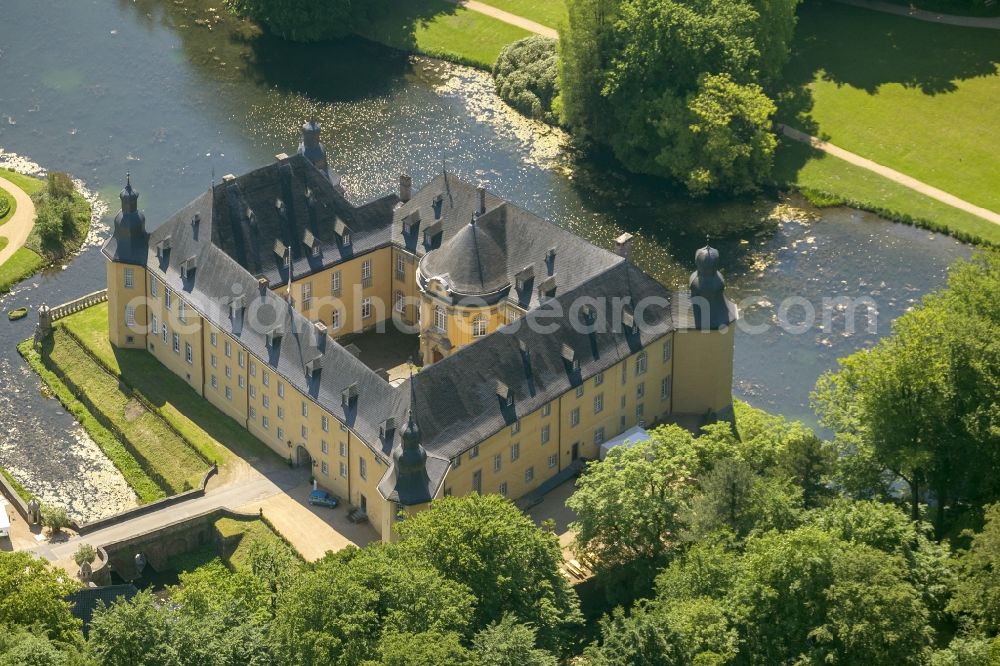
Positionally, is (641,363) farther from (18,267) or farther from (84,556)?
(18,267)

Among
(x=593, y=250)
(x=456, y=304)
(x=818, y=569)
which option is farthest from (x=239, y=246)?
(x=818, y=569)

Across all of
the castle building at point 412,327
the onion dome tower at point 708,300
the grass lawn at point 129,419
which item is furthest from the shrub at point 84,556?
the onion dome tower at point 708,300

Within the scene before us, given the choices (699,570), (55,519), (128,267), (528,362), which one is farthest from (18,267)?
(699,570)

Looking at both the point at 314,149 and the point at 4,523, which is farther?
the point at 314,149

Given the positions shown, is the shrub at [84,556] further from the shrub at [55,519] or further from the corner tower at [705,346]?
the corner tower at [705,346]

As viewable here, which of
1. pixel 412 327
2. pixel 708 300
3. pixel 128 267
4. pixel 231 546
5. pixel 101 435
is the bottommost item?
pixel 101 435

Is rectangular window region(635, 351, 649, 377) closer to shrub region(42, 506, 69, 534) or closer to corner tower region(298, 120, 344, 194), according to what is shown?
corner tower region(298, 120, 344, 194)
